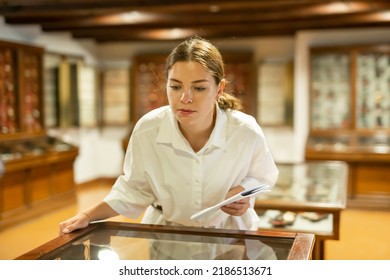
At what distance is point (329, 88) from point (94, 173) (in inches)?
152

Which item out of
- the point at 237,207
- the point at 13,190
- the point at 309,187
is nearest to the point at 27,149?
the point at 13,190

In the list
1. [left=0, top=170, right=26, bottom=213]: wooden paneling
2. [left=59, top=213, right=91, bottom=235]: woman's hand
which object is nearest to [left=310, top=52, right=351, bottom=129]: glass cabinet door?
[left=0, top=170, right=26, bottom=213]: wooden paneling

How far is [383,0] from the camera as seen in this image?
15.8ft

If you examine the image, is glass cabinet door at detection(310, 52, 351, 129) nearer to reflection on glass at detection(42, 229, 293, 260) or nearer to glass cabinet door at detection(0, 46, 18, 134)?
glass cabinet door at detection(0, 46, 18, 134)

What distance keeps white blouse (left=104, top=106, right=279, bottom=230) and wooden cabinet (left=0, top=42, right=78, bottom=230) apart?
11.1 ft

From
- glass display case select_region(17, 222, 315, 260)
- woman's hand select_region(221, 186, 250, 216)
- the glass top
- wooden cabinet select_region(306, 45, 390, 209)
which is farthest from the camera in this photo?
wooden cabinet select_region(306, 45, 390, 209)

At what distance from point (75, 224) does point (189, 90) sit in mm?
579

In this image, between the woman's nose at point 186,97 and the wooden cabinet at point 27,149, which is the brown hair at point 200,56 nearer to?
the woman's nose at point 186,97

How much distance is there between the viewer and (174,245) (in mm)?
1479

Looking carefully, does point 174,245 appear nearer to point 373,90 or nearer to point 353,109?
point 353,109

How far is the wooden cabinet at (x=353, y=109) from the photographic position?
5746 millimetres

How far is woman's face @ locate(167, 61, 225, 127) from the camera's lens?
4.98 ft

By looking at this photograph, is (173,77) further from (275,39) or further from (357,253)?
(275,39)

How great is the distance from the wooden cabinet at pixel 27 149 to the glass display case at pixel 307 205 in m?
2.48
